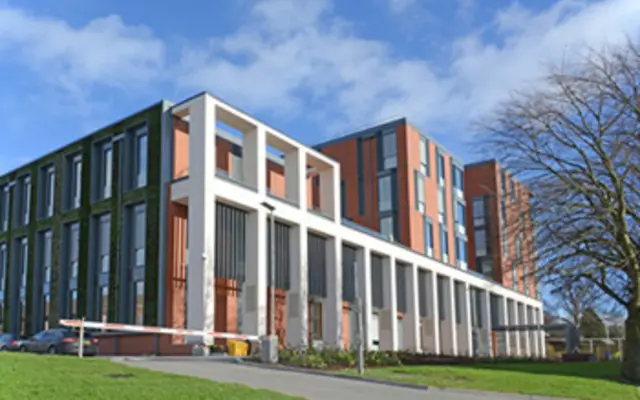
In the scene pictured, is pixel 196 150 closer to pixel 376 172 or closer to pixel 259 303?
pixel 259 303

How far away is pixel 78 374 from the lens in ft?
42.2

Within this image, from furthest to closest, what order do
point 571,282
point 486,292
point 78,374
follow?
point 486,292 → point 571,282 → point 78,374

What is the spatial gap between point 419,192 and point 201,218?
2548cm

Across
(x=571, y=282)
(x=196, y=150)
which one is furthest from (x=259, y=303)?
(x=571, y=282)

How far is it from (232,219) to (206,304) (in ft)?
15.8

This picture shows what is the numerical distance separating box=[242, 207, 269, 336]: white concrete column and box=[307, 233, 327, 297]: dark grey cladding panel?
16.5ft

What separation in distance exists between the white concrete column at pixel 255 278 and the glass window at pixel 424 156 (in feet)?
74.9

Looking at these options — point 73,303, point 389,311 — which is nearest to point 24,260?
point 73,303

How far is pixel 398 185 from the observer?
5116 centimetres

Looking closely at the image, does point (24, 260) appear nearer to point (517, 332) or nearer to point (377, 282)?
point (377, 282)

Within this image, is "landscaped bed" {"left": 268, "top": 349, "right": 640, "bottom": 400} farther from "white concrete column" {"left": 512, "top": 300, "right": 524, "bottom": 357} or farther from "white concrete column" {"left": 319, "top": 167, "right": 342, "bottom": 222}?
"white concrete column" {"left": 512, "top": 300, "right": 524, "bottom": 357}

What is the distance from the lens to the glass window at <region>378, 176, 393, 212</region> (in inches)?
2042

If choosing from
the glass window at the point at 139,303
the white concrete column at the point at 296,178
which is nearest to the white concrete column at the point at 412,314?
the white concrete column at the point at 296,178

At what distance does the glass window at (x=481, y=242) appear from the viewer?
217ft
